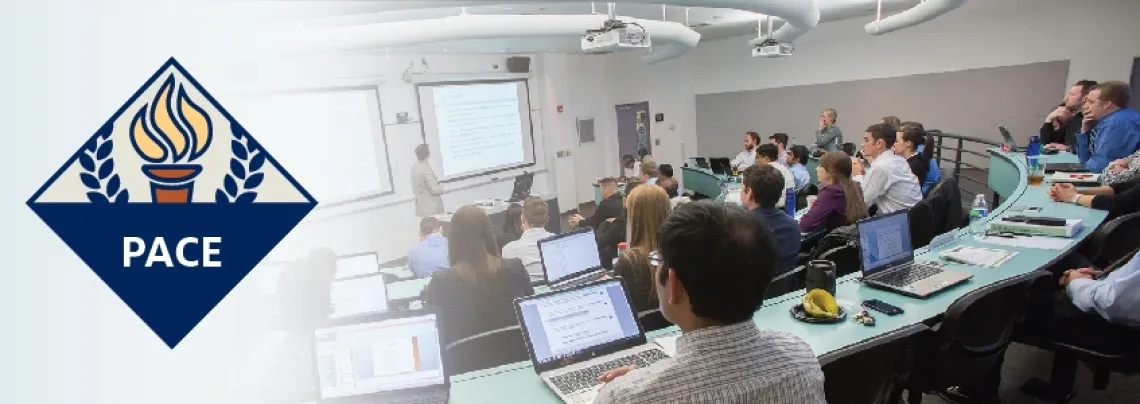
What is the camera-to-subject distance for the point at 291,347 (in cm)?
220

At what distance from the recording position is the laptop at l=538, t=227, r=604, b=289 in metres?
3.16

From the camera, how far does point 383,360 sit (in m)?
1.80

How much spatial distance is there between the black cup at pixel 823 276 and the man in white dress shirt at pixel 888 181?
1923 mm

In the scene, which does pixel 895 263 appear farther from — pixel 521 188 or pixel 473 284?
pixel 521 188

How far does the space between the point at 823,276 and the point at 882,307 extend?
0.23 meters

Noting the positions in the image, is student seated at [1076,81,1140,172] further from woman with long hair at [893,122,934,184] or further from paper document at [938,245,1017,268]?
paper document at [938,245,1017,268]

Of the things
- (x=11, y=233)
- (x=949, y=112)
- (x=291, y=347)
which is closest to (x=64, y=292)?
(x=11, y=233)

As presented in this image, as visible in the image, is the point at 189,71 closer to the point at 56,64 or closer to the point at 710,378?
the point at 56,64

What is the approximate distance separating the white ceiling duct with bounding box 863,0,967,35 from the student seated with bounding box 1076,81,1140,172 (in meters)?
1.55

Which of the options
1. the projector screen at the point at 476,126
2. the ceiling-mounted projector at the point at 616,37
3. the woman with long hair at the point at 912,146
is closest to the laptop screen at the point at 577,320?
the ceiling-mounted projector at the point at 616,37

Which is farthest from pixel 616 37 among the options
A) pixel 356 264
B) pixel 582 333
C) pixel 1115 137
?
pixel 1115 137

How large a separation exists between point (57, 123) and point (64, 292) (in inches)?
22.4

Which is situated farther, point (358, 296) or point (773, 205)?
point (773, 205)

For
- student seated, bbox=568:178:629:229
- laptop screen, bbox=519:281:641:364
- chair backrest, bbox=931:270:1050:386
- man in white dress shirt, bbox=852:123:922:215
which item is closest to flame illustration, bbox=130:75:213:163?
laptop screen, bbox=519:281:641:364
